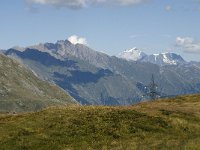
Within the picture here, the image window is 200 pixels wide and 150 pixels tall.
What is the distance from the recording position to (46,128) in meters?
45.9

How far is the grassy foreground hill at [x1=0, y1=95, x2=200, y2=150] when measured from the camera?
1606 inches

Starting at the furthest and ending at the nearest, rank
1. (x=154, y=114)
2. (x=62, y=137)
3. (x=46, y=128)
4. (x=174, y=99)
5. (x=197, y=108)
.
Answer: (x=174, y=99), (x=197, y=108), (x=154, y=114), (x=46, y=128), (x=62, y=137)

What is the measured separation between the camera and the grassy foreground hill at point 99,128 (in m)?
40.8

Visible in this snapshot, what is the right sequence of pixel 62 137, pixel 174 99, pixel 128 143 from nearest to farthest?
pixel 128 143, pixel 62 137, pixel 174 99

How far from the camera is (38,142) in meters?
41.5

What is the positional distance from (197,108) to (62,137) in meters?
20.8

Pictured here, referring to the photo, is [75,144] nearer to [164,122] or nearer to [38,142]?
[38,142]

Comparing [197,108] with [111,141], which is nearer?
[111,141]

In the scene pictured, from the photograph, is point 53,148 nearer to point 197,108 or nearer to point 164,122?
point 164,122

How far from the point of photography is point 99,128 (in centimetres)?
→ 4550

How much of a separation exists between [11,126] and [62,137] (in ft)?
26.5

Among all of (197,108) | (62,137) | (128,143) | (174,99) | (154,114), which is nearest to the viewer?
(128,143)

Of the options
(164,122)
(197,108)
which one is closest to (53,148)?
(164,122)

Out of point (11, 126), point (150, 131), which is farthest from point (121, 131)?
point (11, 126)
